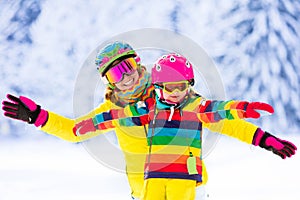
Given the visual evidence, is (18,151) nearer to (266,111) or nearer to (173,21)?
(173,21)

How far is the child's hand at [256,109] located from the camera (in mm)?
3486

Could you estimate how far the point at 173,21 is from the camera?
8141 mm

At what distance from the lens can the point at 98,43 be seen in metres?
7.81

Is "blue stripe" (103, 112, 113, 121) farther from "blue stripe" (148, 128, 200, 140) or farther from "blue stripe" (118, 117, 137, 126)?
"blue stripe" (148, 128, 200, 140)

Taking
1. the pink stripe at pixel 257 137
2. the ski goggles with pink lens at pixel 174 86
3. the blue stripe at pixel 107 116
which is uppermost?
the ski goggles with pink lens at pixel 174 86

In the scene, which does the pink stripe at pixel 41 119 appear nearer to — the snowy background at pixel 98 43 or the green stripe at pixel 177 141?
the green stripe at pixel 177 141

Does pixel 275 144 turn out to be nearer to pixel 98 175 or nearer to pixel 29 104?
pixel 29 104

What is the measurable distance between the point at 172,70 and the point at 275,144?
83 centimetres

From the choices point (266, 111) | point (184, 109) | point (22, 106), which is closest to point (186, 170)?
point (184, 109)

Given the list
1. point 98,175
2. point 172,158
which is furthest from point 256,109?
point 98,175

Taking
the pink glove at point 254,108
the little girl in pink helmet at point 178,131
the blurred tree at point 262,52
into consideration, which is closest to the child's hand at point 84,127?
the little girl in pink helmet at point 178,131

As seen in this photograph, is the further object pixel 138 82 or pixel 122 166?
pixel 122 166

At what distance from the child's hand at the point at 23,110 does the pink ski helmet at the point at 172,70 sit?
0.84 metres

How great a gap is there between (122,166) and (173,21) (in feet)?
13.3
